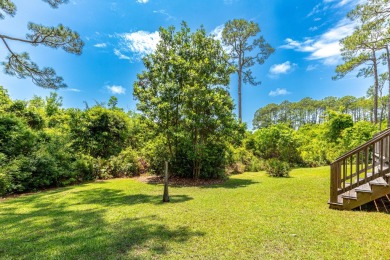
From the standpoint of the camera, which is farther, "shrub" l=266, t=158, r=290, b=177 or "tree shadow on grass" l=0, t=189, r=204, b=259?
"shrub" l=266, t=158, r=290, b=177

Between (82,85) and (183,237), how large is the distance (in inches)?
688

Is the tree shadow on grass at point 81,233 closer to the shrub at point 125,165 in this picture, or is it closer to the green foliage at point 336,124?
the shrub at point 125,165

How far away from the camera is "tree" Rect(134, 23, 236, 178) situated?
958 centimetres

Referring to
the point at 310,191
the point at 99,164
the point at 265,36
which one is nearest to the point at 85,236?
the point at 310,191

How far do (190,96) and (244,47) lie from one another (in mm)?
11792

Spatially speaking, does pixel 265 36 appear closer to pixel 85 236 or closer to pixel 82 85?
pixel 82 85

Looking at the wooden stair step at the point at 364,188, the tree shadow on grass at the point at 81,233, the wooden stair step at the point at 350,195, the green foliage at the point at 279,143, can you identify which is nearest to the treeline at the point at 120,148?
the green foliage at the point at 279,143

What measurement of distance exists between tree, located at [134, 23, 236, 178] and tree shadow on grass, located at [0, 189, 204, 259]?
4.99 m

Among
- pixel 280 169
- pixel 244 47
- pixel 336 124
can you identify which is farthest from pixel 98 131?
pixel 336 124

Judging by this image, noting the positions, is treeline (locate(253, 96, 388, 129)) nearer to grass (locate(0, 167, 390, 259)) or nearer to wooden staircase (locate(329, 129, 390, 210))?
wooden staircase (locate(329, 129, 390, 210))

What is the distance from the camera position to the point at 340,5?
32.4 ft

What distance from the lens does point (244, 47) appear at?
723 inches

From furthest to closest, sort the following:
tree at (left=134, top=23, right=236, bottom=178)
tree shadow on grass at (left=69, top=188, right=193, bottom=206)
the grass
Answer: tree at (left=134, top=23, right=236, bottom=178) < tree shadow on grass at (left=69, top=188, right=193, bottom=206) < the grass

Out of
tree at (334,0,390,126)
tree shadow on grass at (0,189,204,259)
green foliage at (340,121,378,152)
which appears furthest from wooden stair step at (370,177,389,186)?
green foliage at (340,121,378,152)
